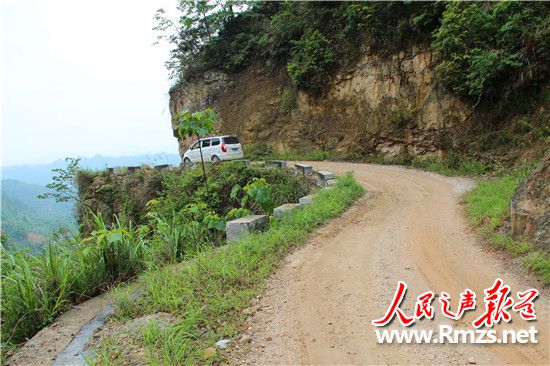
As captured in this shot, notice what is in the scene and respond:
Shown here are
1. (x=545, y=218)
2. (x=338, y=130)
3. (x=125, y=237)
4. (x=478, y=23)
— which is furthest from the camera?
(x=338, y=130)

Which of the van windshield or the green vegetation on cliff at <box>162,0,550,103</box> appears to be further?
the van windshield

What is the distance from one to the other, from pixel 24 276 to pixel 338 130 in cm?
1581

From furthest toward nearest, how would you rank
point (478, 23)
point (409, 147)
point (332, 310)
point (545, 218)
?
point (409, 147), point (478, 23), point (545, 218), point (332, 310)

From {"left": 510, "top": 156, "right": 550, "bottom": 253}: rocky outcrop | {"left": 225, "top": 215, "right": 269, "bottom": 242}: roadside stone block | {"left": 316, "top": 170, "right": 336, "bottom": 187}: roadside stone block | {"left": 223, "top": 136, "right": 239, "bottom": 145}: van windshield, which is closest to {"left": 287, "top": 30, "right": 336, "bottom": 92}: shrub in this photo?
{"left": 223, "top": 136, "right": 239, "bottom": 145}: van windshield

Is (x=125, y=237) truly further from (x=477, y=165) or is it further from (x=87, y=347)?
(x=477, y=165)

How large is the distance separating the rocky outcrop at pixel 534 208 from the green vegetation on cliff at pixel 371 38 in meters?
7.16

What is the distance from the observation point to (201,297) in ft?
15.0

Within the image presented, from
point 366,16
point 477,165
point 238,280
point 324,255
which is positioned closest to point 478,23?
point 477,165

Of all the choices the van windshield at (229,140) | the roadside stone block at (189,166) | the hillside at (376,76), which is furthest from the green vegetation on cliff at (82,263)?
the van windshield at (229,140)

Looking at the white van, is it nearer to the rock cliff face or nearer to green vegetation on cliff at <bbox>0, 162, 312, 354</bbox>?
the rock cliff face

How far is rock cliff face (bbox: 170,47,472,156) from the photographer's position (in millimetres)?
14297

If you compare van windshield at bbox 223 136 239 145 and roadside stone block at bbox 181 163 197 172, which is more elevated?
van windshield at bbox 223 136 239 145

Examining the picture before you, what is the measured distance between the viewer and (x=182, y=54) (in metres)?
27.1

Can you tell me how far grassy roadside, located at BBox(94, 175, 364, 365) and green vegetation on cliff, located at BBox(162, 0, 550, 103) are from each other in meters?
8.90
